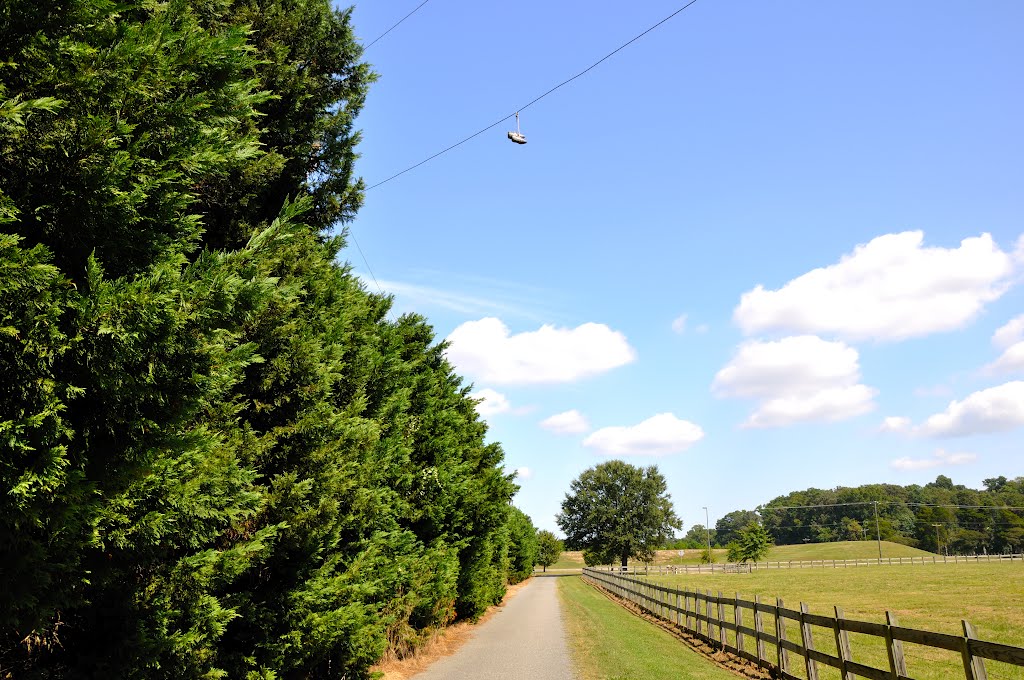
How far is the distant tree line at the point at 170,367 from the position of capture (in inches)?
149

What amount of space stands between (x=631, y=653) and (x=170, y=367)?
13722 millimetres

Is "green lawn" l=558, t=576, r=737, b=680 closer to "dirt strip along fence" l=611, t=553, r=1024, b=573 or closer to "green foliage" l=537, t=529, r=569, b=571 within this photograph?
"dirt strip along fence" l=611, t=553, r=1024, b=573

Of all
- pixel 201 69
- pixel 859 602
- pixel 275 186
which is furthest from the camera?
pixel 859 602

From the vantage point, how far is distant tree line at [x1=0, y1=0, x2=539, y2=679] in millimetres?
3787

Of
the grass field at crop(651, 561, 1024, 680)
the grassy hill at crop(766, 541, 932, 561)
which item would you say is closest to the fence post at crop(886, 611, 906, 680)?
the grass field at crop(651, 561, 1024, 680)

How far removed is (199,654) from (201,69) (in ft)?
17.1

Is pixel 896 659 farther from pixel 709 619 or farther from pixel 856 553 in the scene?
pixel 856 553

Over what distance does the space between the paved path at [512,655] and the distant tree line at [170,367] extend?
3671 mm

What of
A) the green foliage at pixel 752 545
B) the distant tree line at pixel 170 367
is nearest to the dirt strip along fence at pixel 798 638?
the distant tree line at pixel 170 367

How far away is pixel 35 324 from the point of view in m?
3.61

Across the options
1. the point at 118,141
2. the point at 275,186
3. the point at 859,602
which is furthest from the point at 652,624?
the point at 118,141

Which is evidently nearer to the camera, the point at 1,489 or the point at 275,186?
the point at 1,489

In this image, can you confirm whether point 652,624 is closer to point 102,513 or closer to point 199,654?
point 199,654

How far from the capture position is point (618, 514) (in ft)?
322
